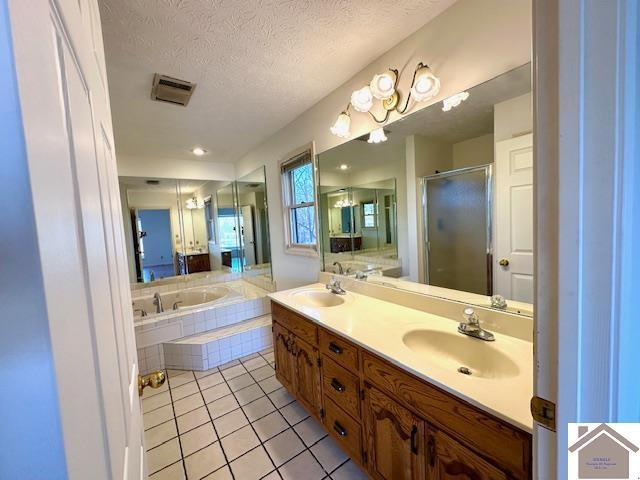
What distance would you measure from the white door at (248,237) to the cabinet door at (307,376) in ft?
7.34

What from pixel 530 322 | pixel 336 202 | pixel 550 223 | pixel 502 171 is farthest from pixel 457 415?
pixel 336 202

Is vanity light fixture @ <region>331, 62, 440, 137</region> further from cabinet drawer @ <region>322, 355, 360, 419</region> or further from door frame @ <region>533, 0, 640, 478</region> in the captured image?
cabinet drawer @ <region>322, 355, 360, 419</region>

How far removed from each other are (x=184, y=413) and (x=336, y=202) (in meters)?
2.03

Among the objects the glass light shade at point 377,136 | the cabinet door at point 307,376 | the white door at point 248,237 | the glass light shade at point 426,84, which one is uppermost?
the glass light shade at point 426,84

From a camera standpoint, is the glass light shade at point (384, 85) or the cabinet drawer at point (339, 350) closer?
the cabinet drawer at point (339, 350)

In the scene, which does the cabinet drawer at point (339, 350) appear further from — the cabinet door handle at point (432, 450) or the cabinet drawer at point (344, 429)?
the cabinet door handle at point (432, 450)

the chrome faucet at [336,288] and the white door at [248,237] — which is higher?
the white door at [248,237]

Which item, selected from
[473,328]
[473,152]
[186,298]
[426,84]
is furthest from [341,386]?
[186,298]

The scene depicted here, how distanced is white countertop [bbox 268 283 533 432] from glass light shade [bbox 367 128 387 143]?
1111 millimetres

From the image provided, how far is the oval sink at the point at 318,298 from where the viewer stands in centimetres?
199

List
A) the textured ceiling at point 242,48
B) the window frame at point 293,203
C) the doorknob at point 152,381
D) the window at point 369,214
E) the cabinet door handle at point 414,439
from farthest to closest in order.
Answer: the window frame at point 293,203, the window at point 369,214, the textured ceiling at point 242,48, the cabinet door handle at point 414,439, the doorknob at point 152,381

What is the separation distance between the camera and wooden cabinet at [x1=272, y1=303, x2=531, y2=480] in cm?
77

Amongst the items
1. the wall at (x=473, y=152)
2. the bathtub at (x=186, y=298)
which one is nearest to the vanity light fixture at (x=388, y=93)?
the wall at (x=473, y=152)

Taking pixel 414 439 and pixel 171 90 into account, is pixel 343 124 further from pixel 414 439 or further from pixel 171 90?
pixel 414 439
